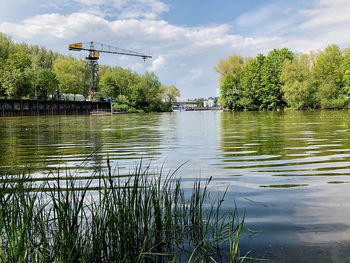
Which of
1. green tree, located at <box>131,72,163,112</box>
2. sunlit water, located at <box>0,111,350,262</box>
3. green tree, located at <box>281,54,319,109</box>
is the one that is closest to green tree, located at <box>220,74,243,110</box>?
green tree, located at <box>281,54,319,109</box>

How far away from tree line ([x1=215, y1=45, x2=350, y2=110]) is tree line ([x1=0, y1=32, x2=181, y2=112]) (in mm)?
28613

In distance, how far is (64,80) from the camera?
7475 centimetres

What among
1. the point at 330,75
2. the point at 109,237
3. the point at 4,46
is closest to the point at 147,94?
the point at 4,46

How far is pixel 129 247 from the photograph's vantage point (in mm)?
2559

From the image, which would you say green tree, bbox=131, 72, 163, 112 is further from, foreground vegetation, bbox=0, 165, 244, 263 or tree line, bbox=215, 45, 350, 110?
foreground vegetation, bbox=0, 165, 244, 263

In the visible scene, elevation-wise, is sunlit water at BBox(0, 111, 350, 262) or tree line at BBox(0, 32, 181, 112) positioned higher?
tree line at BBox(0, 32, 181, 112)

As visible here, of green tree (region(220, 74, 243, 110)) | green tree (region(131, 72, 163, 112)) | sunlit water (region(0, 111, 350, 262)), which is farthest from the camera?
green tree (region(131, 72, 163, 112))

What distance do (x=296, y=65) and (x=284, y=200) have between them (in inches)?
2598

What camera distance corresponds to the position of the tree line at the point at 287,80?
59.2 metres

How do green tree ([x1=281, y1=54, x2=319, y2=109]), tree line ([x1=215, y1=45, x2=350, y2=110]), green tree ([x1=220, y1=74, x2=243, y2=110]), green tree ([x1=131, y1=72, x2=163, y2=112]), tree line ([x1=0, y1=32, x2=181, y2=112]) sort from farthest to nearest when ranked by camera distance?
green tree ([x1=131, y1=72, x2=163, y2=112]) < green tree ([x1=220, y1=74, x2=243, y2=110]) < tree line ([x1=0, y1=32, x2=181, y2=112]) < tree line ([x1=215, y1=45, x2=350, y2=110]) < green tree ([x1=281, y1=54, x2=319, y2=109])

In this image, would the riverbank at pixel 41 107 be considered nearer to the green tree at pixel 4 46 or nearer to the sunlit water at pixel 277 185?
the green tree at pixel 4 46

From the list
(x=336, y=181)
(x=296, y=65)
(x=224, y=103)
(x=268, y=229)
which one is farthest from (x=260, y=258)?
(x=224, y=103)

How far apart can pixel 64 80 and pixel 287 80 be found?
54577 mm

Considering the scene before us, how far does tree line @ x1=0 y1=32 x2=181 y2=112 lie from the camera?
61.2 m
